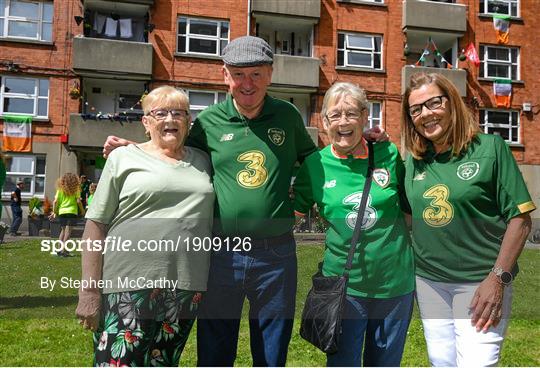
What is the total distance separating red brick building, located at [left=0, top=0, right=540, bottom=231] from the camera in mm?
16531

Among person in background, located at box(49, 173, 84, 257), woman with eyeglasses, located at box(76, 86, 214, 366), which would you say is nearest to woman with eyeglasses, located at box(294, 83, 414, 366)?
woman with eyeglasses, located at box(76, 86, 214, 366)

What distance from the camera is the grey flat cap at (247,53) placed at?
220 centimetres

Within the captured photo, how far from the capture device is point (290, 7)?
17.6m

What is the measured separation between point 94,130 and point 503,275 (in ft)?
51.3

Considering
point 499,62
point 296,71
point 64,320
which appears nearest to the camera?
point 64,320

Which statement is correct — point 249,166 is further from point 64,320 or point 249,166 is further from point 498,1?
point 498,1

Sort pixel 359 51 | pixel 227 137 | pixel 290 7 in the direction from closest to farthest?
pixel 227 137 → pixel 290 7 → pixel 359 51

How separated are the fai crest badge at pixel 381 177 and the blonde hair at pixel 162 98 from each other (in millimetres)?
898

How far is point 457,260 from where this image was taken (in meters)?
2.13

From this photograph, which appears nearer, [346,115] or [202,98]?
[346,115]

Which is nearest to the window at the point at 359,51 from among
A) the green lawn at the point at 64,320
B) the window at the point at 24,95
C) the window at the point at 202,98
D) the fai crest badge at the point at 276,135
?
the window at the point at 202,98

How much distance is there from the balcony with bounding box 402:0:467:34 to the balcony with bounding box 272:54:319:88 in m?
4.14

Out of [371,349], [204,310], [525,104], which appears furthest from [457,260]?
[525,104]

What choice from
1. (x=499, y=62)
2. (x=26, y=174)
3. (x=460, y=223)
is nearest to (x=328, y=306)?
(x=460, y=223)
